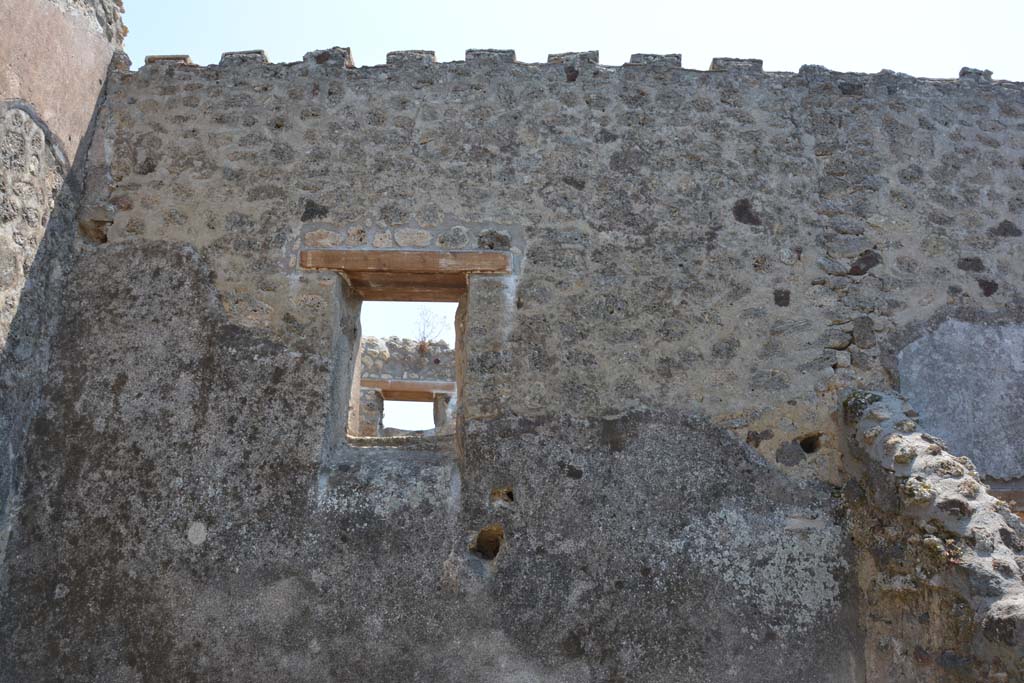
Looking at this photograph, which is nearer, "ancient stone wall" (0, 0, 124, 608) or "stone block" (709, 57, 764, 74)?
"ancient stone wall" (0, 0, 124, 608)

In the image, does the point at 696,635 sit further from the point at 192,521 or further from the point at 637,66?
the point at 637,66

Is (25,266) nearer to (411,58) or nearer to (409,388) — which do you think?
(411,58)

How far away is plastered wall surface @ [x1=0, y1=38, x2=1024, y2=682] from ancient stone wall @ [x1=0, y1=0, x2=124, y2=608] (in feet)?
0.36

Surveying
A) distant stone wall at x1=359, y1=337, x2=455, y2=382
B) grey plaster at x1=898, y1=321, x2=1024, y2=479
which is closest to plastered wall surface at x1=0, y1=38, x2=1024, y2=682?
grey plaster at x1=898, y1=321, x2=1024, y2=479

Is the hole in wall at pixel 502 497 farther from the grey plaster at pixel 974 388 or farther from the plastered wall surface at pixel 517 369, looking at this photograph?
the grey plaster at pixel 974 388

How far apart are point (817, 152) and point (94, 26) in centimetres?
381

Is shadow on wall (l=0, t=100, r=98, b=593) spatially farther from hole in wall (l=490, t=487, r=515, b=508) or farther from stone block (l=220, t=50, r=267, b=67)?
hole in wall (l=490, t=487, r=515, b=508)

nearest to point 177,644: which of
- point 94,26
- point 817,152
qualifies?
point 94,26

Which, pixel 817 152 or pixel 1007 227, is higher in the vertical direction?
pixel 817 152

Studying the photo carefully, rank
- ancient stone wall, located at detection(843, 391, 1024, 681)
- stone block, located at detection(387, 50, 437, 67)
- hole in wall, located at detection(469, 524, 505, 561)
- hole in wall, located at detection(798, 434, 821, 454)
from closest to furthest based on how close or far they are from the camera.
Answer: ancient stone wall, located at detection(843, 391, 1024, 681) → hole in wall, located at detection(469, 524, 505, 561) → hole in wall, located at detection(798, 434, 821, 454) → stone block, located at detection(387, 50, 437, 67)

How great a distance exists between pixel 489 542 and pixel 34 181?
2.65 metres

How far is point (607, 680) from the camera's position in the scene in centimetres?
378

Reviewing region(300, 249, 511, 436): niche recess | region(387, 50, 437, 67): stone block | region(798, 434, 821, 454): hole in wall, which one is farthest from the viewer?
region(387, 50, 437, 67): stone block

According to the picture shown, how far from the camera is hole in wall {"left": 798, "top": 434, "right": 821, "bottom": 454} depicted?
4.18 metres
